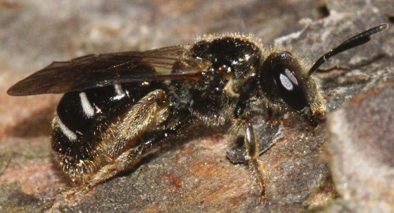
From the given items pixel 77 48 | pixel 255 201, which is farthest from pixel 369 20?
pixel 77 48

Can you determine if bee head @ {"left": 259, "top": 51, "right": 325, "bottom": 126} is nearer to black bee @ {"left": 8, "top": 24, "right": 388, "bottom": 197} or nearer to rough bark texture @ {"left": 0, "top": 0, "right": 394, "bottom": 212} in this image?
black bee @ {"left": 8, "top": 24, "right": 388, "bottom": 197}

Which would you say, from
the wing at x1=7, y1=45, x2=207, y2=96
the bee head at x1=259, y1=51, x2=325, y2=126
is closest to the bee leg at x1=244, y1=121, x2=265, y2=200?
the bee head at x1=259, y1=51, x2=325, y2=126

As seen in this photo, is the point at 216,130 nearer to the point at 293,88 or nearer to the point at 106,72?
the point at 293,88

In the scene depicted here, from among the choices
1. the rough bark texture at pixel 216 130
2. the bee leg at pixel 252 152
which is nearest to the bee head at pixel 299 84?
the rough bark texture at pixel 216 130

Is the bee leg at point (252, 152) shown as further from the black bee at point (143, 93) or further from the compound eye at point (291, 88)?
the compound eye at point (291, 88)

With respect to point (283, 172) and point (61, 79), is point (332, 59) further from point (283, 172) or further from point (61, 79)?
point (61, 79)

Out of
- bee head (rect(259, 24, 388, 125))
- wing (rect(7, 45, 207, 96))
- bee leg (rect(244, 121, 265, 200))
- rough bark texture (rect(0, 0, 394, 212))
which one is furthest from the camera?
wing (rect(7, 45, 207, 96))
